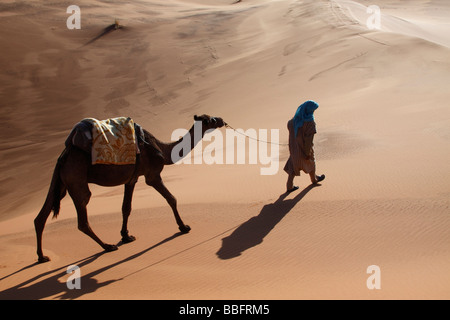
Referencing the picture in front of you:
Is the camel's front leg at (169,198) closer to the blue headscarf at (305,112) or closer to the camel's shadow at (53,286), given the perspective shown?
the camel's shadow at (53,286)

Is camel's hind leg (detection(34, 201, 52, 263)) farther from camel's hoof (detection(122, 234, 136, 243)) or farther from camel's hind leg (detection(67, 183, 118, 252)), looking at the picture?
camel's hoof (detection(122, 234, 136, 243))

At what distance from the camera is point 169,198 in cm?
776

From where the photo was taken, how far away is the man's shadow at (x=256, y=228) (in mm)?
6844

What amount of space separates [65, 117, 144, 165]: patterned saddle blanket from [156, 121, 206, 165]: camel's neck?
2.20ft

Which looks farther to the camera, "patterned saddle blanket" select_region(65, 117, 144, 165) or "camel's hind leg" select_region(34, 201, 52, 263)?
"camel's hind leg" select_region(34, 201, 52, 263)

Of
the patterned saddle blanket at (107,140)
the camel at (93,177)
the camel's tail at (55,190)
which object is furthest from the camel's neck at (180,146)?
the camel's tail at (55,190)

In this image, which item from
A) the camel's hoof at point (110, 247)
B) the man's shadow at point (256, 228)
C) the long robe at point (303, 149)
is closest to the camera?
the man's shadow at point (256, 228)

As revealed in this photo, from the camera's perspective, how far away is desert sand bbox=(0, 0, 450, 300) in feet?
19.7

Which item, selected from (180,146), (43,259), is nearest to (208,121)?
(180,146)

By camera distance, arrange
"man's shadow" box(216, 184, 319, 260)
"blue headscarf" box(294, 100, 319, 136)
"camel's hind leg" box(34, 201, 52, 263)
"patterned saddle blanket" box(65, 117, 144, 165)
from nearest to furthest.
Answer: "patterned saddle blanket" box(65, 117, 144, 165)
"man's shadow" box(216, 184, 319, 260)
"camel's hind leg" box(34, 201, 52, 263)
"blue headscarf" box(294, 100, 319, 136)

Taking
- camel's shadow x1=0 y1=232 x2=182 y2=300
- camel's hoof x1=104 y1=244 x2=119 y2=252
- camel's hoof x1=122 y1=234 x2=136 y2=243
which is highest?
camel's shadow x1=0 y1=232 x2=182 y2=300

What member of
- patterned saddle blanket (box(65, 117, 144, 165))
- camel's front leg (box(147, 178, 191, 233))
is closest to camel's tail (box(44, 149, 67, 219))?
patterned saddle blanket (box(65, 117, 144, 165))

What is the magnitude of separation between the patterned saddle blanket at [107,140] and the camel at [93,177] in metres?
0.12
